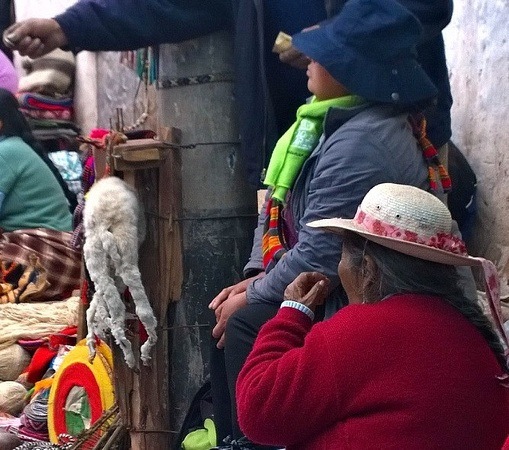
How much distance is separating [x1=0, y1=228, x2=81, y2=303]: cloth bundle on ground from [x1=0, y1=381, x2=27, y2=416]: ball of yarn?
2.51 ft

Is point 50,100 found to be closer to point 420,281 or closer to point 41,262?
point 41,262

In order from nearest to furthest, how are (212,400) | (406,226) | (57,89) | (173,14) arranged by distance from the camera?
(406,226), (212,400), (173,14), (57,89)

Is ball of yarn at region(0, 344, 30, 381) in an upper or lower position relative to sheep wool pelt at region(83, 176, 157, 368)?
lower

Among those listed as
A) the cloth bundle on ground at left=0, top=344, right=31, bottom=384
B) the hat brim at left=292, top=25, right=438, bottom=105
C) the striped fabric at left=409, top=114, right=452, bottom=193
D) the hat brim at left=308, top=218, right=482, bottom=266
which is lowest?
the cloth bundle on ground at left=0, top=344, right=31, bottom=384

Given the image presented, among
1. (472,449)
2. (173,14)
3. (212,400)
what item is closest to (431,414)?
(472,449)

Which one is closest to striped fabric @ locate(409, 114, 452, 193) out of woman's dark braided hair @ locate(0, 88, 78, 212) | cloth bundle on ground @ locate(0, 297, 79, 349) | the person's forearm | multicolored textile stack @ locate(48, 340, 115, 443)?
multicolored textile stack @ locate(48, 340, 115, 443)

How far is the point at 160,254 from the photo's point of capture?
386cm

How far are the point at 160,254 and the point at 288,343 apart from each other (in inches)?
60.9

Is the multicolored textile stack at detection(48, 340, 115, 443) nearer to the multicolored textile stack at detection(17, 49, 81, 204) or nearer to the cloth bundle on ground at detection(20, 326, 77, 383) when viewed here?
the cloth bundle on ground at detection(20, 326, 77, 383)

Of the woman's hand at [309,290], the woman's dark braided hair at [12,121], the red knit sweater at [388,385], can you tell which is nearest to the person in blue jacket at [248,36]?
the woman's hand at [309,290]

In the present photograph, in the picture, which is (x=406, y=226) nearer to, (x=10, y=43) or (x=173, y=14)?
(x=173, y=14)

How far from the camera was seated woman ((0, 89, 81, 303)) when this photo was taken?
18.0 ft

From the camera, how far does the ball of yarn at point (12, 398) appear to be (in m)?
4.64

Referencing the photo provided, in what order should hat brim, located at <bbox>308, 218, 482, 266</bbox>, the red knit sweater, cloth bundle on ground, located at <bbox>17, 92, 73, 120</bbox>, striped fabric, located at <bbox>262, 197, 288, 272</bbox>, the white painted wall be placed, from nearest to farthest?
the red knit sweater, hat brim, located at <bbox>308, 218, 482, 266</bbox>, striped fabric, located at <bbox>262, 197, 288, 272</bbox>, the white painted wall, cloth bundle on ground, located at <bbox>17, 92, 73, 120</bbox>
